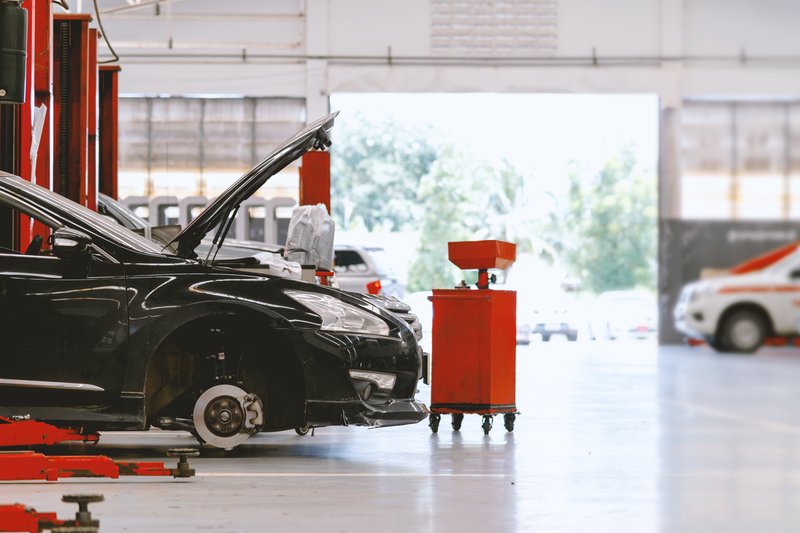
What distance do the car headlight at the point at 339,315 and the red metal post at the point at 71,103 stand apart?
455 cm

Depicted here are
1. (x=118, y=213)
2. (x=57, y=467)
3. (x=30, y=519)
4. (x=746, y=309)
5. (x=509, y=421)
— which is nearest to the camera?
(x=30, y=519)

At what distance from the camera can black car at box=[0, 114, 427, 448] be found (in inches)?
221

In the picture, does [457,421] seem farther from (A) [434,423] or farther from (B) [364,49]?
(B) [364,49]

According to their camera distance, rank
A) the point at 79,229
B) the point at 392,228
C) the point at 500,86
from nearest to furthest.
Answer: the point at 79,229 → the point at 500,86 → the point at 392,228

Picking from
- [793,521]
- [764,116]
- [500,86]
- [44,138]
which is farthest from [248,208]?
[793,521]

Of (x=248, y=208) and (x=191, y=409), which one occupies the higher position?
(x=248, y=208)

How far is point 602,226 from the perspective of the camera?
31375 millimetres

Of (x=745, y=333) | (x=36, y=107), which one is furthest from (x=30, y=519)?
(x=745, y=333)

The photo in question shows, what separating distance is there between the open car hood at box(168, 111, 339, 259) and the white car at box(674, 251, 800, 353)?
9.56 feet

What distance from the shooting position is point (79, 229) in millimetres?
5875

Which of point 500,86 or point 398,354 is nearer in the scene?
point 398,354

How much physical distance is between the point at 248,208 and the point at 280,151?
14666 mm

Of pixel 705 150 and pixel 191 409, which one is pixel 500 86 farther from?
pixel 191 409

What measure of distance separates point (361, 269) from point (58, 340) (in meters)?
13.3
